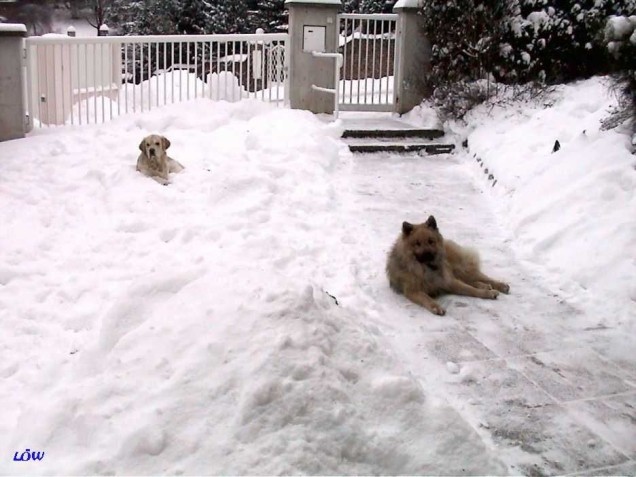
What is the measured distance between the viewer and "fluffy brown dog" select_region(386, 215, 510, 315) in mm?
5270

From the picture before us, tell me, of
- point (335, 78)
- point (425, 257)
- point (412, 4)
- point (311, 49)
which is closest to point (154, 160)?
point (425, 257)

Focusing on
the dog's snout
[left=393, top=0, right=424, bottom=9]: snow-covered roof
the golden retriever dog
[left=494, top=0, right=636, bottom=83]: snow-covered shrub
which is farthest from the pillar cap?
[left=494, top=0, right=636, bottom=83]: snow-covered shrub

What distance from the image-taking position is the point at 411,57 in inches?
490

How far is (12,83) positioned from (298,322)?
732cm

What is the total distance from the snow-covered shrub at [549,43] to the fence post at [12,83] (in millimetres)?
7270

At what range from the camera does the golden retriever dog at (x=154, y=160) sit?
8.11 metres

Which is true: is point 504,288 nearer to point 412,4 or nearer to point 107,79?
point 412,4

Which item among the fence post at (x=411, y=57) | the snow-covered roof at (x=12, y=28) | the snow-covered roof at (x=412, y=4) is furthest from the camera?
the fence post at (x=411, y=57)

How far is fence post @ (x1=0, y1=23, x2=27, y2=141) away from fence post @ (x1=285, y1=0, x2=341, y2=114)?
449 centimetres

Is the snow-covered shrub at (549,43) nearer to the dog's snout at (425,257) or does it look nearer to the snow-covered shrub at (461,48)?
the snow-covered shrub at (461,48)

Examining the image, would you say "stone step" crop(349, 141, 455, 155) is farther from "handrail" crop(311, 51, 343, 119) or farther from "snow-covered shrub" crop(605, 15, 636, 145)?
"snow-covered shrub" crop(605, 15, 636, 145)

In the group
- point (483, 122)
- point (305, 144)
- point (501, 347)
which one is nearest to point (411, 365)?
point (501, 347)

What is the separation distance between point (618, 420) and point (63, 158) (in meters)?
7.24

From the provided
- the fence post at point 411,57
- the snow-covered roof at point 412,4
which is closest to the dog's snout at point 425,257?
the fence post at point 411,57
